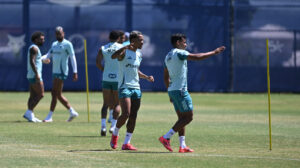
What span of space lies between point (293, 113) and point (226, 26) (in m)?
10.5

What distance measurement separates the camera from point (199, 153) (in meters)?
12.1

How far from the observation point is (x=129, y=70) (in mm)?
12656

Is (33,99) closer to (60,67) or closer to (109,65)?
(60,67)

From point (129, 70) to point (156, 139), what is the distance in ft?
7.54

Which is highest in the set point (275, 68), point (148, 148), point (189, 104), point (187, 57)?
point (187, 57)

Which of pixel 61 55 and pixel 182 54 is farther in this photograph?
pixel 61 55

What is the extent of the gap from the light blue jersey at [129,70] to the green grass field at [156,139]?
3.71 feet

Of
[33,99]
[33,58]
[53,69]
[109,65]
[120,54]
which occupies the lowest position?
[33,99]

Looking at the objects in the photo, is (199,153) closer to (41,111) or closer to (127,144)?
(127,144)

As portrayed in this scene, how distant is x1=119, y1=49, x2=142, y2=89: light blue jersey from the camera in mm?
12633

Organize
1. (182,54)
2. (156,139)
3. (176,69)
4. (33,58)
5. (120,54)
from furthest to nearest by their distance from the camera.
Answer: (33,58) → (156,139) → (120,54) → (176,69) → (182,54)

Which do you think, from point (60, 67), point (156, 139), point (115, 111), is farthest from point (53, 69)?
point (156, 139)

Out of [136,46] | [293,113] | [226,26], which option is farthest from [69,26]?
[136,46]

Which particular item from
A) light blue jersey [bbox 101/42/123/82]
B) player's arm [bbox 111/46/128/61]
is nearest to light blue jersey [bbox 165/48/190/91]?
player's arm [bbox 111/46/128/61]
